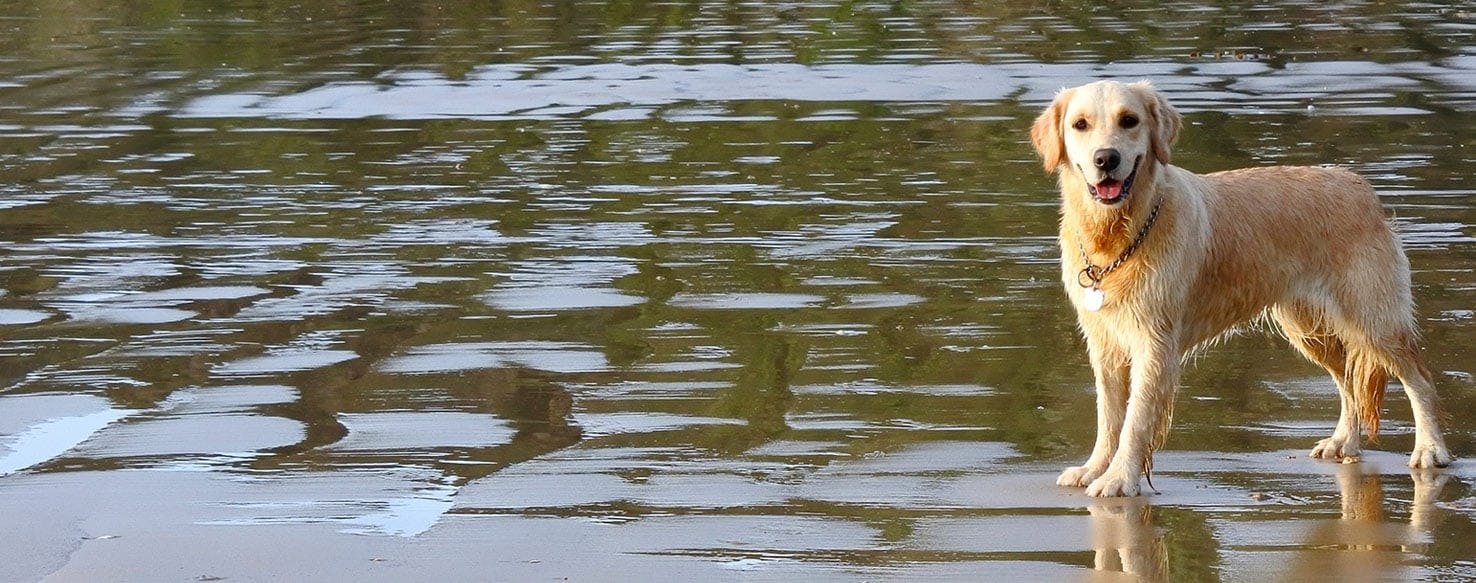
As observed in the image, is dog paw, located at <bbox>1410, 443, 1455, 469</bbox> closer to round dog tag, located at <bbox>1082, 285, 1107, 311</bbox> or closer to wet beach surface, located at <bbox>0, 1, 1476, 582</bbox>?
wet beach surface, located at <bbox>0, 1, 1476, 582</bbox>

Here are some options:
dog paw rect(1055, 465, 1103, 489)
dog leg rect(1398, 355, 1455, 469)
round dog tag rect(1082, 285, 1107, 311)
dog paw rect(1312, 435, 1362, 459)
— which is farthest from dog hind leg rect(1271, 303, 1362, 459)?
dog paw rect(1055, 465, 1103, 489)

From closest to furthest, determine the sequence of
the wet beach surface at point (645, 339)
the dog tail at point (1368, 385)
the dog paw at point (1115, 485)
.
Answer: the wet beach surface at point (645, 339), the dog paw at point (1115, 485), the dog tail at point (1368, 385)

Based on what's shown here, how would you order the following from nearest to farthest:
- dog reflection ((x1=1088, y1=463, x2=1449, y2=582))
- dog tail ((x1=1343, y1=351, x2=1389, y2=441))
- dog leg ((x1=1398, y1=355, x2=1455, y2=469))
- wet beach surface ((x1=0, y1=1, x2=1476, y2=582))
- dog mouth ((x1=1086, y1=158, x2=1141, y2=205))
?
1. dog reflection ((x1=1088, y1=463, x2=1449, y2=582))
2. wet beach surface ((x1=0, y1=1, x2=1476, y2=582))
3. dog mouth ((x1=1086, y1=158, x2=1141, y2=205))
4. dog leg ((x1=1398, y1=355, x2=1455, y2=469))
5. dog tail ((x1=1343, y1=351, x2=1389, y2=441))

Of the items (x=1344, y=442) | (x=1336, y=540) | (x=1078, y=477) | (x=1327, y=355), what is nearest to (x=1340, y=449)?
(x=1344, y=442)

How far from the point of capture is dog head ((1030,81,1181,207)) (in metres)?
6.82

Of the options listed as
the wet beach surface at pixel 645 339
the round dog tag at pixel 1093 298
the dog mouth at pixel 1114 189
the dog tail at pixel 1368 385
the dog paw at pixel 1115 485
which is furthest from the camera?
the dog tail at pixel 1368 385

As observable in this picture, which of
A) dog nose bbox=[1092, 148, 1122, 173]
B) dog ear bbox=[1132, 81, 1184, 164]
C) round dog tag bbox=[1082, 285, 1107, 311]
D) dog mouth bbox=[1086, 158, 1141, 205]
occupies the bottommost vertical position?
round dog tag bbox=[1082, 285, 1107, 311]

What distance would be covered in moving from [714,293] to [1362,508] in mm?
4337

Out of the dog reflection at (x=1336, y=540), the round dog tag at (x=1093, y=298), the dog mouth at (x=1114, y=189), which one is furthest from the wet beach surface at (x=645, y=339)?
the dog mouth at (x=1114, y=189)

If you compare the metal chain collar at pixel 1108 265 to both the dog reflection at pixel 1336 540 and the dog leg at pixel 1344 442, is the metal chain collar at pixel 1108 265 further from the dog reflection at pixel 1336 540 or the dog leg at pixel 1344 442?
the dog leg at pixel 1344 442

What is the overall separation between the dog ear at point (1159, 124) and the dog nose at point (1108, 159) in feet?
0.59

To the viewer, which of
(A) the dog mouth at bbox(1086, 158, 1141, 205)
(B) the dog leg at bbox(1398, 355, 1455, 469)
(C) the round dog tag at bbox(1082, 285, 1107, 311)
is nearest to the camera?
(A) the dog mouth at bbox(1086, 158, 1141, 205)

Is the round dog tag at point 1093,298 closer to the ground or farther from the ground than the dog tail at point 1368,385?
farther from the ground

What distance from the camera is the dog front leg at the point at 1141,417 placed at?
6.75 m
